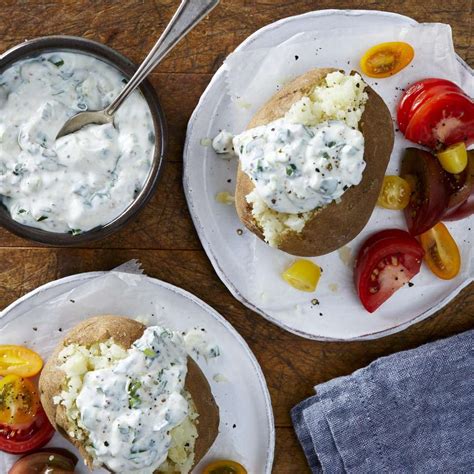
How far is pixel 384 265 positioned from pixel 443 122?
0.49m

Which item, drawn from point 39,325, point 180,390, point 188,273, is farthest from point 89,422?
point 188,273

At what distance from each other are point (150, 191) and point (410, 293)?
0.97m

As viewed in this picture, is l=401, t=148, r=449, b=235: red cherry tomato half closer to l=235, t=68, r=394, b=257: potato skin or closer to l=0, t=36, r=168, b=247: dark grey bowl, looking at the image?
l=235, t=68, r=394, b=257: potato skin

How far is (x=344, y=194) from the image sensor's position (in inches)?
84.0

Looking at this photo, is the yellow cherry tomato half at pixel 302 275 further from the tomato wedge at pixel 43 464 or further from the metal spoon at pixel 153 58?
the tomato wedge at pixel 43 464

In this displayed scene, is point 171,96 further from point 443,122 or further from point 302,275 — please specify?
point 443,122

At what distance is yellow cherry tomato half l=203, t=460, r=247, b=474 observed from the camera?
244 cm

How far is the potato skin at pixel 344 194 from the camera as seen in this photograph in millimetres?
2143

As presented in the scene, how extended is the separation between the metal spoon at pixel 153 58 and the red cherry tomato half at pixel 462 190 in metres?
0.95

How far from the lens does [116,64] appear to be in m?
2.18

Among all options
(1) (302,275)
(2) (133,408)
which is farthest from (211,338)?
(2) (133,408)

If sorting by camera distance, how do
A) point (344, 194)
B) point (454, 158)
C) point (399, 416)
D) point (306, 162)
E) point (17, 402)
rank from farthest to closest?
1. point (399, 416)
2. point (454, 158)
3. point (17, 402)
4. point (344, 194)
5. point (306, 162)

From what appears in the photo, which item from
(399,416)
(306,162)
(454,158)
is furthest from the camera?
(399,416)

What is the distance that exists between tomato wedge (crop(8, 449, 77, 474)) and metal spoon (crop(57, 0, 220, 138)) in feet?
3.26
